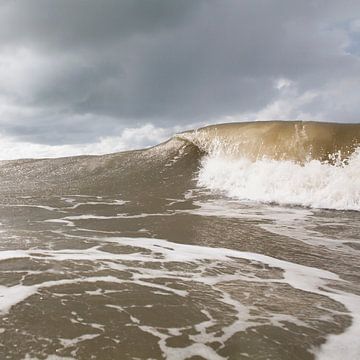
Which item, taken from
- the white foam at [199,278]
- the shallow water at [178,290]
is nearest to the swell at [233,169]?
the shallow water at [178,290]

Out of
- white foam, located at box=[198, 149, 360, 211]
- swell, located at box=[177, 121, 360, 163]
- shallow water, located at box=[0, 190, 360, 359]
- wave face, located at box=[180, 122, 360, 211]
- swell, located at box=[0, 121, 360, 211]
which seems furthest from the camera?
swell, located at box=[177, 121, 360, 163]

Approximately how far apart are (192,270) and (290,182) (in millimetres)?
8912

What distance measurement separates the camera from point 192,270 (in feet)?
16.4

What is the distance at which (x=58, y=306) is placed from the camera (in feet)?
11.7

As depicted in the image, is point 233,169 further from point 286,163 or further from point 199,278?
point 199,278

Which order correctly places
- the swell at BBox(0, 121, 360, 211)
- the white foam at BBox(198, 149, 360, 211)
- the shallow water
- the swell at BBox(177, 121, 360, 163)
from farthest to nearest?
the swell at BBox(177, 121, 360, 163)
the swell at BBox(0, 121, 360, 211)
the white foam at BBox(198, 149, 360, 211)
the shallow water

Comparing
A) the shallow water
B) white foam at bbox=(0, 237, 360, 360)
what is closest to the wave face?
the shallow water

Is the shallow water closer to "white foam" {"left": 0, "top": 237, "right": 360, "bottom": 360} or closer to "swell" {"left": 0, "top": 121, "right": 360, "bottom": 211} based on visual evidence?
"white foam" {"left": 0, "top": 237, "right": 360, "bottom": 360}

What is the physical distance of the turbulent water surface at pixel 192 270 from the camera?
297 cm

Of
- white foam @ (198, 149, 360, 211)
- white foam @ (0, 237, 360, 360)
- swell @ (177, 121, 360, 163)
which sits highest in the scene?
swell @ (177, 121, 360, 163)

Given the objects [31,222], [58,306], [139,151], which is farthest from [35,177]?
[58,306]

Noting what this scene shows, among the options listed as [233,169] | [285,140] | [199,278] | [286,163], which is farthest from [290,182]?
[199,278]

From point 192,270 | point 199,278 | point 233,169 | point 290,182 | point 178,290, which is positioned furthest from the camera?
point 233,169

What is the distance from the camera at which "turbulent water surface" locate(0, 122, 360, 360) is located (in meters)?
2.97
